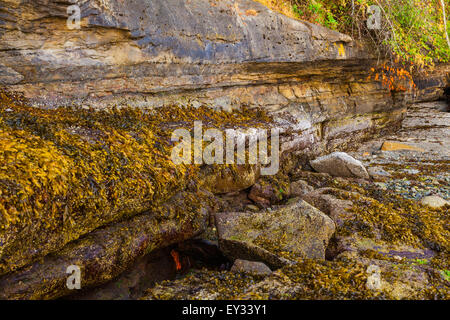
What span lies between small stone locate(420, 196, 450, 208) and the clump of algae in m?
4.20

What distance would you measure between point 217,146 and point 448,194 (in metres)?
4.73

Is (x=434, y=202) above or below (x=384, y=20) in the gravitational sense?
below

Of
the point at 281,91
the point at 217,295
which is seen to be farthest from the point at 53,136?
the point at 281,91

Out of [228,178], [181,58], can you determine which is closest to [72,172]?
[228,178]

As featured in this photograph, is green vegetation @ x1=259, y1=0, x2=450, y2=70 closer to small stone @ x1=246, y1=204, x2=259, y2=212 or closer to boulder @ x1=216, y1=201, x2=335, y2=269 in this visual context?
small stone @ x1=246, y1=204, x2=259, y2=212

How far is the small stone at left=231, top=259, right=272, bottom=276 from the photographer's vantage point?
3.35 metres

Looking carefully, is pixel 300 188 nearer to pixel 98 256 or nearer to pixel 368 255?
pixel 368 255

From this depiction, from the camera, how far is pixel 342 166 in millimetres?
7215

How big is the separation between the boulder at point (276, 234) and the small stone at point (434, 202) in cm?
261

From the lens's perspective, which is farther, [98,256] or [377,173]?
[377,173]

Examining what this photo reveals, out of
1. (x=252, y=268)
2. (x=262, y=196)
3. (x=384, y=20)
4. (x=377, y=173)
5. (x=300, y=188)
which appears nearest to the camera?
(x=252, y=268)

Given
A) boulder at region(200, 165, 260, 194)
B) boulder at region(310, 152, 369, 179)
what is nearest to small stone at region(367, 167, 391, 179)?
boulder at region(310, 152, 369, 179)

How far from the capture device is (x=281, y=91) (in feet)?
25.4

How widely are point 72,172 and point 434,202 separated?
19.2 ft
